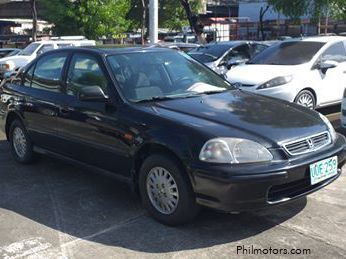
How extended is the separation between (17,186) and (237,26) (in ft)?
143


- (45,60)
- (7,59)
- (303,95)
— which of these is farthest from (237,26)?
(45,60)

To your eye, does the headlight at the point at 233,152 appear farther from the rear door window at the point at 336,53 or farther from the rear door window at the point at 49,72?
the rear door window at the point at 336,53

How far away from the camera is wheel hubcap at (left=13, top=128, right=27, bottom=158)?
660cm

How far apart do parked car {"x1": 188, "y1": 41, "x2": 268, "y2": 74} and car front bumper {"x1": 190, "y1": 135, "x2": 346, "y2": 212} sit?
832 cm

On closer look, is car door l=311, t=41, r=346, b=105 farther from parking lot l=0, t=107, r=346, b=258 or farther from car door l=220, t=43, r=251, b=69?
parking lot l=0, t=107, r=346, b=258

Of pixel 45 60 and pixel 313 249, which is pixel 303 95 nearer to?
pixel 45 60

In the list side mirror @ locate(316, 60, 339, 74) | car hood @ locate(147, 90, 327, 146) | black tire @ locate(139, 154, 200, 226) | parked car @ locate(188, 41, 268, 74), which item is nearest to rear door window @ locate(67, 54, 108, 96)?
car hood @ locate(147, 90, 327, 146)

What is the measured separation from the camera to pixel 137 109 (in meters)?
4.71

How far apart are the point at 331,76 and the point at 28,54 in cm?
1233

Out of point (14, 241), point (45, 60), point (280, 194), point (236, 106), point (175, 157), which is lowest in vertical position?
point (14, 241)

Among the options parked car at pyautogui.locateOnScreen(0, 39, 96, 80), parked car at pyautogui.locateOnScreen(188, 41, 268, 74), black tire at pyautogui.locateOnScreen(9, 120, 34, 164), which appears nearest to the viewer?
black tire at pyautogui.locateOnScreen(9, 120, 34, 164)

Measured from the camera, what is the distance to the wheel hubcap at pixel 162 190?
14.3 ft

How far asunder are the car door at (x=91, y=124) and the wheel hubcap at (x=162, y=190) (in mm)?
362

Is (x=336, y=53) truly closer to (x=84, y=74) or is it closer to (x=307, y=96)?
(x=307, y=96)
